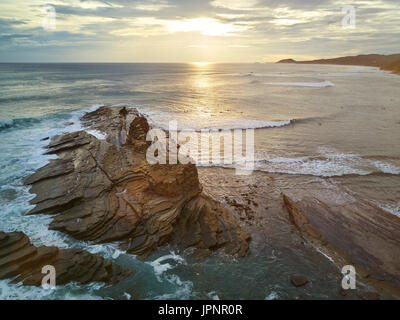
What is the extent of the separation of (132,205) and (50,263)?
384 cm

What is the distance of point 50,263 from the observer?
8.39 metres

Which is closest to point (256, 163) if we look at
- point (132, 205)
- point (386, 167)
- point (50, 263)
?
point (386, 167)

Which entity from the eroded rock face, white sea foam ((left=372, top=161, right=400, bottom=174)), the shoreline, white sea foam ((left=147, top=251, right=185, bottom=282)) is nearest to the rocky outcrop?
white sea foam ((left=147, top=251, right=185, bottom=282))

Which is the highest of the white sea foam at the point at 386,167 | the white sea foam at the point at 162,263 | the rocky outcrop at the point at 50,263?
the white sea foam at the point at 386,167

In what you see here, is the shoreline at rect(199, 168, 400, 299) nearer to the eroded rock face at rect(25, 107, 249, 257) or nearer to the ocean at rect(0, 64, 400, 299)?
the ocean at rect(0, 64, 400, 299)

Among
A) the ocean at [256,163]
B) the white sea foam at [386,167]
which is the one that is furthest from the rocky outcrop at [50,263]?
the white sea foam at [386,167]

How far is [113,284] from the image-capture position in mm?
8461

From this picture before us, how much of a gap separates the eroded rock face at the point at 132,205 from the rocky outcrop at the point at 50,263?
50.7 inches

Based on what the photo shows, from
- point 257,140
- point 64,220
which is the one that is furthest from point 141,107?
point 64,220

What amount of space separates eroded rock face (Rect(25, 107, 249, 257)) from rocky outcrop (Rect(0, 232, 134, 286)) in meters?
1.29

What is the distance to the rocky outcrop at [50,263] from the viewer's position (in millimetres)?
8078

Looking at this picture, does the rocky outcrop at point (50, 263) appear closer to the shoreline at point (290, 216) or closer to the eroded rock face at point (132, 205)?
the eroded rock face at point (132, 205)

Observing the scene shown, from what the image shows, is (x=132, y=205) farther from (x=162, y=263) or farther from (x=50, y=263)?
(x=50, y=263)

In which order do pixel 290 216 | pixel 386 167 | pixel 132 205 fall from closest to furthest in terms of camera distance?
1. pixel 132 205
2. pixel 290 216
3. pixel 386 167
